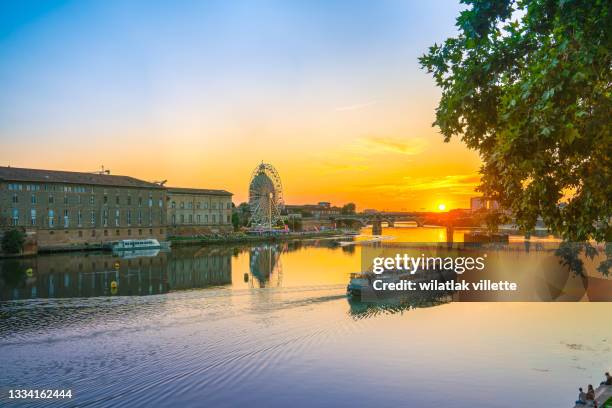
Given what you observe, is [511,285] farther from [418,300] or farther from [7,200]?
[7,200]

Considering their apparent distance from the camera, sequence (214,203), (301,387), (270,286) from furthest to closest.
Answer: (214,203) < (270,286) < (301,387)

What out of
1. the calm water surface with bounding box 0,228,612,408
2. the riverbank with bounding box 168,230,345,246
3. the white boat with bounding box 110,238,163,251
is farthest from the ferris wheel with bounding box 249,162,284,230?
the calm water surface with bounding box 0,228,612,408

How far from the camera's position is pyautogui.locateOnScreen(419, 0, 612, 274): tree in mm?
7918

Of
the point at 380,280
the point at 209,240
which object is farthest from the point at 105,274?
the point at 209,240

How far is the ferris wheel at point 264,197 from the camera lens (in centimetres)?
11050

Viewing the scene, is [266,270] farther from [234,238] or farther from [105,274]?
[234,238]

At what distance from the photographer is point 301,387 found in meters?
15.8

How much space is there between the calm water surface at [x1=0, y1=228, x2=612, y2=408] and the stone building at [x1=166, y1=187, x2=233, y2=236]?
5920 centimetres

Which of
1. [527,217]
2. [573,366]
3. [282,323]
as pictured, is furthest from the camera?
[282,323]

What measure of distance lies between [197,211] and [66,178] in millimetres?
31397

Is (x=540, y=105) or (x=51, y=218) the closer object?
(x=540, y=105)

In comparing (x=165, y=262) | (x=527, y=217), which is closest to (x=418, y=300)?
(x=527, y=217)

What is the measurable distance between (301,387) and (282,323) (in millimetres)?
8426

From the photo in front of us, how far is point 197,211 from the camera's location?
9862cm
